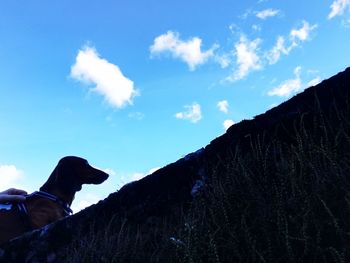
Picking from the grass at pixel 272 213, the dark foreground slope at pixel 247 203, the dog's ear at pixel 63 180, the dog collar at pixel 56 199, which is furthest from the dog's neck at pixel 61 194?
the grass at pixel 272 213

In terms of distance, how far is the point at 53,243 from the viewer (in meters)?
4.07

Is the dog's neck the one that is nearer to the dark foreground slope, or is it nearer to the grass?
the dark foreground slope

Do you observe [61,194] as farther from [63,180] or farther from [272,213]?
[272,213]

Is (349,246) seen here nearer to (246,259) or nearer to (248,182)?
(246,259)

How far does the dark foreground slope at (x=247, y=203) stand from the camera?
1.95 meters

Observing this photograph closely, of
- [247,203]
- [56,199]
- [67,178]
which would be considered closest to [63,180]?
[67,178]

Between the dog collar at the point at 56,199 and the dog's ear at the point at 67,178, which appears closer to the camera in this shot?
the dog collar at the point at 56,199

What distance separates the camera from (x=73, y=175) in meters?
6.65

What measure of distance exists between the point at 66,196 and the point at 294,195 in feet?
15.6

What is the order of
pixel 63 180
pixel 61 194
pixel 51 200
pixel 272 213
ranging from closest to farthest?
pixel 272 213 < pixel 51 200 < pixel 61 194 < pixel 63 180

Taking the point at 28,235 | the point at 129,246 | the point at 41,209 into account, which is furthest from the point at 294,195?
the point at 41,209

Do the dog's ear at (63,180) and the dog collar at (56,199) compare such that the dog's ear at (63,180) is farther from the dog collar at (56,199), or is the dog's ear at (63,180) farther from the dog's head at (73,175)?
the dog collar at (56,199)

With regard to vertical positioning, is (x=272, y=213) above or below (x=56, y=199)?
below

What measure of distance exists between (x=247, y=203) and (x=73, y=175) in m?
4.68
